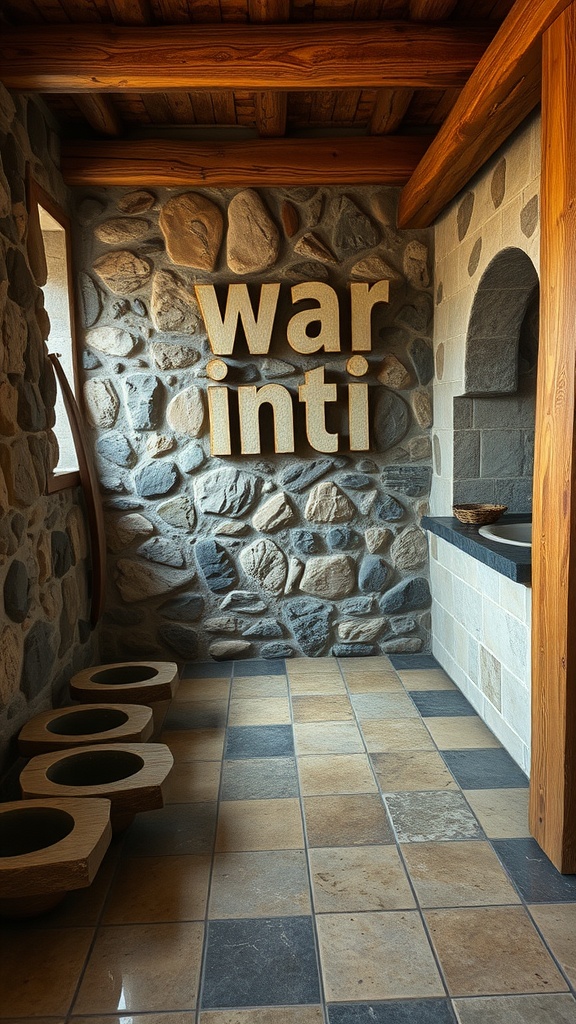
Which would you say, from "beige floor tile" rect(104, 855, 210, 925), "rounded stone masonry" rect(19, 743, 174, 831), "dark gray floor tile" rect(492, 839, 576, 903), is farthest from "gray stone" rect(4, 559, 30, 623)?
"dark gray floor tile" rect(492, 839, 576, 903)

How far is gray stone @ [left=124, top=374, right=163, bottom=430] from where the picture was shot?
3.69 metres

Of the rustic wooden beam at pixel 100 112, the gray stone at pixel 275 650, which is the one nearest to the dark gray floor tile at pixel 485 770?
the gray stone at pixel 275 650

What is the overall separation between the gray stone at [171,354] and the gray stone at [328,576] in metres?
1.22

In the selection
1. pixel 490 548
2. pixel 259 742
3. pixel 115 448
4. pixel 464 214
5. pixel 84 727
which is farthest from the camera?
pixel 115 448

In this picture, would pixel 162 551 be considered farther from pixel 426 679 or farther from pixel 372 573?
pixel 426 679

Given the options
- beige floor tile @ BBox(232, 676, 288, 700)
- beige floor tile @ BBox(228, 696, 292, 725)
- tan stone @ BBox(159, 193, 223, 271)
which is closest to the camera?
beige floor tile @ BBox(228, 696, 292, 725)

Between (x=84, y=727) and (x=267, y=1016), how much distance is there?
4.52 ft

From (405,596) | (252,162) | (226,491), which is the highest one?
(252,162)

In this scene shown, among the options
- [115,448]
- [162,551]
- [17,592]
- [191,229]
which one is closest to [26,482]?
[17,592]

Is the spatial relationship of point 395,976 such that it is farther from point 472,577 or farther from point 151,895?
point 472,577

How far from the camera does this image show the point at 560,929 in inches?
69.8

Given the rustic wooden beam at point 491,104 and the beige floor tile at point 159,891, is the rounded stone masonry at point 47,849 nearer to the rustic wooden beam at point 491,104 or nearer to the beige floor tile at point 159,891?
the beige floor tile at point 159,891

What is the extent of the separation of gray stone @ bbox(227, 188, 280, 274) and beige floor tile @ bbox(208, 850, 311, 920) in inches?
106

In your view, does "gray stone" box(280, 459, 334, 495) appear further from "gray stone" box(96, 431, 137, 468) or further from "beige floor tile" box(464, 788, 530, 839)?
"beige floor tile" box(464, 788, 530, 839)
